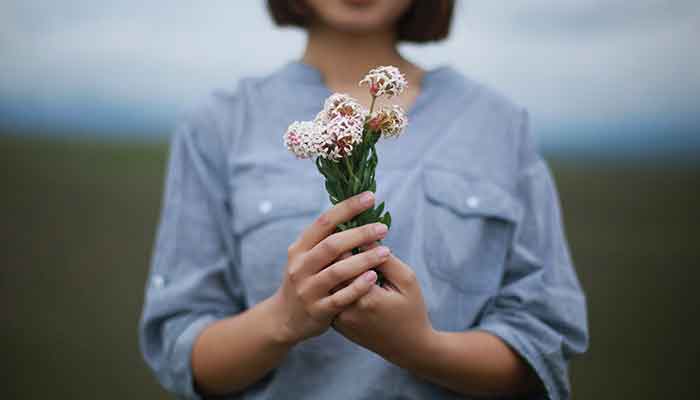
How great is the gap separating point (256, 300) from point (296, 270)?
0.21m

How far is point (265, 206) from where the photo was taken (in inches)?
35.6

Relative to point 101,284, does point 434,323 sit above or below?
above

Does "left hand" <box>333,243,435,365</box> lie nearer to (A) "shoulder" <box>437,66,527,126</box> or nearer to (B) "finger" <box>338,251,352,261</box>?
(B) "finger" <box>338,251,352,261</box>

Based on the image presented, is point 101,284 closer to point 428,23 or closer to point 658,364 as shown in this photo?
point 428,23

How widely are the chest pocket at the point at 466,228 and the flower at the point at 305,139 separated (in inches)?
12.1

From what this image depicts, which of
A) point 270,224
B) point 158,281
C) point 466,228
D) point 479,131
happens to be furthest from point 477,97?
point 158,281

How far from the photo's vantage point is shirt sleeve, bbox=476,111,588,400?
876 mm

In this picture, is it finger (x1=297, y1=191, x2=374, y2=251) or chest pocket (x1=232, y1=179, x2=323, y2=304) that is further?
chest pocket (x1=232, y1=179, x2=323, y2=304)

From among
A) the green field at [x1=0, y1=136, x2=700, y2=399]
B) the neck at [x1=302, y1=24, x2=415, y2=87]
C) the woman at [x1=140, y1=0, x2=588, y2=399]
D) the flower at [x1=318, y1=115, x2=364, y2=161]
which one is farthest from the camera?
the green field at [x1=0, y1=136, x2=700, y2=399]

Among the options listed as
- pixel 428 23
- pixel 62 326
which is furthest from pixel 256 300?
pixel 62 326

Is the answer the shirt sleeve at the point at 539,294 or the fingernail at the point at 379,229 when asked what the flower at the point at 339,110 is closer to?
the fingernail at the point at 379,229

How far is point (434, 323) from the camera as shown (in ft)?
2.85

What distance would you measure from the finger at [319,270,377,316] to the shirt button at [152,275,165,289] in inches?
12.7

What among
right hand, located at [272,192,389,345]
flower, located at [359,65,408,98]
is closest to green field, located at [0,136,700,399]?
right hand, located at [272,192,389,345]
